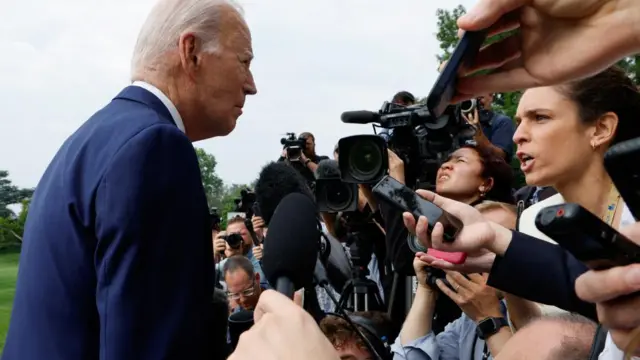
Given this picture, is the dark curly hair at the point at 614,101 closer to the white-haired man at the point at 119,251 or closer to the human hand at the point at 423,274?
the human hand at the point at 423,274

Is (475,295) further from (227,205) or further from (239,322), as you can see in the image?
(227,205)

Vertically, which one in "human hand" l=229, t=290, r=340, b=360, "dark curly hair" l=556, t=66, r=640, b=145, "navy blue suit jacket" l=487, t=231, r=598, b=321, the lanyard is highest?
"dark curly hair" l=556, t=66, r=640, b=145

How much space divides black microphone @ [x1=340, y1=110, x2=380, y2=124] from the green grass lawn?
24.1 ft

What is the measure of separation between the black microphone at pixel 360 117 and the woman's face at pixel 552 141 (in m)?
0.82

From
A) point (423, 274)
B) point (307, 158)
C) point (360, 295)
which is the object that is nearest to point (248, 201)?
point (307, 158)

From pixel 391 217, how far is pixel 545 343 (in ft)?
5.08

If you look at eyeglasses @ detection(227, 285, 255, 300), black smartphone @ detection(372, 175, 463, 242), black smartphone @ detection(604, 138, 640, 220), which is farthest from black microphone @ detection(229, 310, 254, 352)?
eyeglasses @ detection(227, 285, 255, 300)

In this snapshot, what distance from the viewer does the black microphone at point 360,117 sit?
10.4 ft

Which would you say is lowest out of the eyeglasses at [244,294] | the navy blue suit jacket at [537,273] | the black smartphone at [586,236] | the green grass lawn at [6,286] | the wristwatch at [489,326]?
the green grass lawn at [6,286]

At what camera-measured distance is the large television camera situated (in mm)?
3146

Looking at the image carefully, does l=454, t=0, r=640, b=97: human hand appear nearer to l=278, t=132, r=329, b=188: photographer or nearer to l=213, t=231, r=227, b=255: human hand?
l=278, t=132, r=329, b=188: photographer

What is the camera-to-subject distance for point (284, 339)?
0.89m

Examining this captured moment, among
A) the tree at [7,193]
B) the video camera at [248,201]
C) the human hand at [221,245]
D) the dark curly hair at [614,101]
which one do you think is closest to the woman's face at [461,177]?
the dark curly hair at [614,101]

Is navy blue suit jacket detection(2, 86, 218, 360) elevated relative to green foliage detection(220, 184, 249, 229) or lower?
elevated
